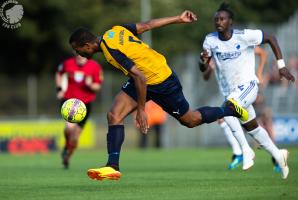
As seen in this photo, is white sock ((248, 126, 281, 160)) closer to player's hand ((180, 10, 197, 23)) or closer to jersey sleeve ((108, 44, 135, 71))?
player's hand ((180, 10, 197, 23))

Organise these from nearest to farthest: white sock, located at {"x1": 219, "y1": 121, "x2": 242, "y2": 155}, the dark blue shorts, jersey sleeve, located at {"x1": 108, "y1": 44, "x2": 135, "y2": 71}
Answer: jersey sleeve, located at {"x1": 108, "y1": 44, "x2": 135, "y2": 71}, the dark blue shorts, white sock, located at {"x1": 219, "y1": 121, "x2": 242, "y2": 155}

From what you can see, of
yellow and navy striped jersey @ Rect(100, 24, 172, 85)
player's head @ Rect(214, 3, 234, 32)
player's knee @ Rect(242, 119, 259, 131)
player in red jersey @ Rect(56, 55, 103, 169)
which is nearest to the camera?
yellow and navy striped jersey @ Rect(100, 24, 172, 85)

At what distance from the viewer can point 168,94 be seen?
11125 mm

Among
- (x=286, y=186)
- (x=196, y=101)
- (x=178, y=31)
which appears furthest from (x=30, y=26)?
(x=286, y=186)

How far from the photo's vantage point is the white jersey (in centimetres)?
1288

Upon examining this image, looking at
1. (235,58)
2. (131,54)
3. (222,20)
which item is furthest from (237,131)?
(131,54)

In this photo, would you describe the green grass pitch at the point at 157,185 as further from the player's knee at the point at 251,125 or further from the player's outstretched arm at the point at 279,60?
the player's outstretched arm at the point at 279,60

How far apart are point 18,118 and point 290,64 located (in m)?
10.4

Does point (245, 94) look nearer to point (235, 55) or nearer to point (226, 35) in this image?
point (235, 55)

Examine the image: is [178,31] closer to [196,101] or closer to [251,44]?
[196,101]

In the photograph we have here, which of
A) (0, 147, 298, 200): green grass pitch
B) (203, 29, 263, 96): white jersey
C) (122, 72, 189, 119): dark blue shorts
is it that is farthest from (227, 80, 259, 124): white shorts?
(122, 72, 189, 119): dark blue shorts

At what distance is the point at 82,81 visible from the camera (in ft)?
55.9

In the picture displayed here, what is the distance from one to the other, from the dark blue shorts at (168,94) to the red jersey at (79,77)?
5909 millimetres

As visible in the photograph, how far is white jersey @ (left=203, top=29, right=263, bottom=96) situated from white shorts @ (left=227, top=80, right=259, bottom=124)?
101 mm
